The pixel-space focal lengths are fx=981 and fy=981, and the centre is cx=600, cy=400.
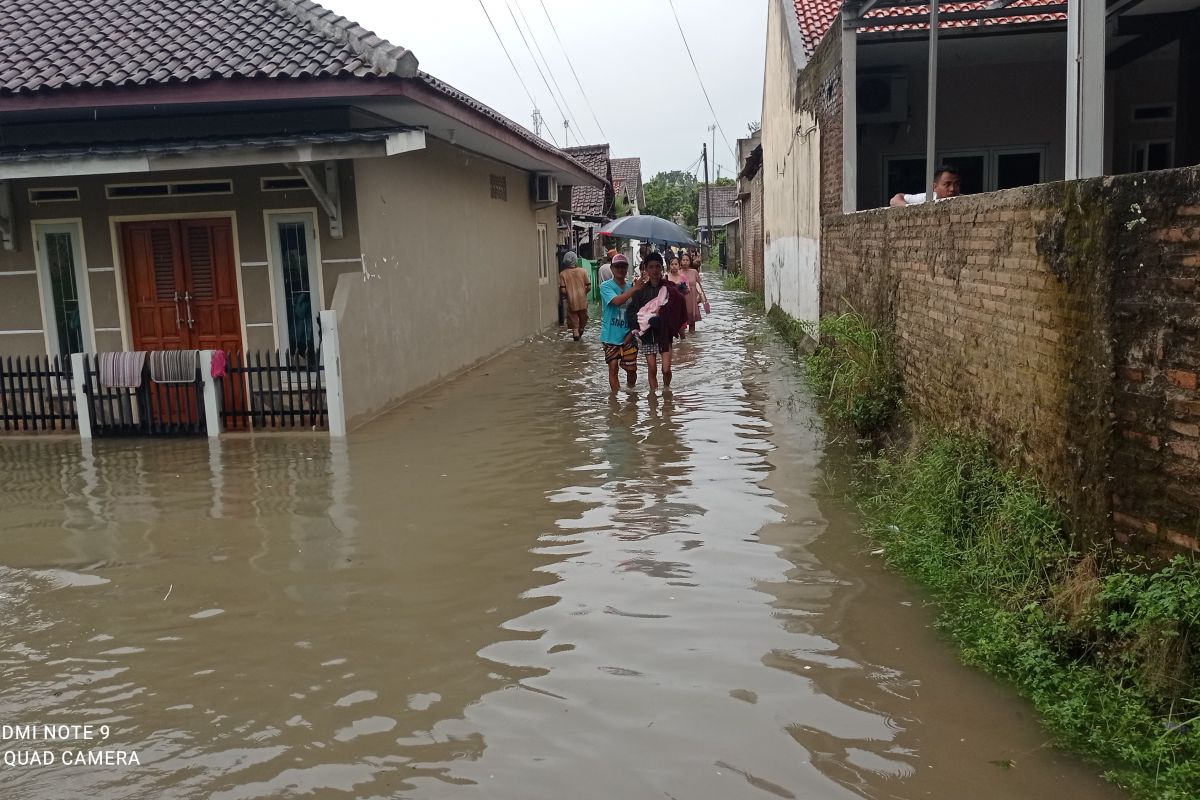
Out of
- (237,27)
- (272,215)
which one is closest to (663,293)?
(272,215)

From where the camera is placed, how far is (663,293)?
11.5 m

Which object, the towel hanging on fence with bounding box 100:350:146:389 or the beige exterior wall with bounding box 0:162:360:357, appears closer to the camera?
the towel hanging on fence with bounding box 100:350:146:389

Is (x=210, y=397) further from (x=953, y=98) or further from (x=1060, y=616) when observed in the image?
(x=953, y=98)

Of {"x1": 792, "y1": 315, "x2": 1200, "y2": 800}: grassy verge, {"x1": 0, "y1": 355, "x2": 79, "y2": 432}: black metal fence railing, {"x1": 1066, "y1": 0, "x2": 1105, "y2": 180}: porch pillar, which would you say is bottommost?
{"x1": 792, "y1": 315, "x2": 1200, "y2": 800}: grassy verge

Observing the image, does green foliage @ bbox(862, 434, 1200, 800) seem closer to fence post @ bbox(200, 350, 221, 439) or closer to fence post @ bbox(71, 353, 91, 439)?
fence post @ bbox(200, 350, 221, 439)

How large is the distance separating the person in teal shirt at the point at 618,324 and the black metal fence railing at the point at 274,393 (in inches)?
136

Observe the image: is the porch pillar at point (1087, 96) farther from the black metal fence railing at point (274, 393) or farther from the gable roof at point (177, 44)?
the black metal fence railing at point (274, 393)

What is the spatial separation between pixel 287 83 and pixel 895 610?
7728 millimetres

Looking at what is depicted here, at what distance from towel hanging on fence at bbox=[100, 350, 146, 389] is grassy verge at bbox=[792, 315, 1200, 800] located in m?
7.46

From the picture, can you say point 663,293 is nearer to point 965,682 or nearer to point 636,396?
point 636,396

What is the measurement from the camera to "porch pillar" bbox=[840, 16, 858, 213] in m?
11.3

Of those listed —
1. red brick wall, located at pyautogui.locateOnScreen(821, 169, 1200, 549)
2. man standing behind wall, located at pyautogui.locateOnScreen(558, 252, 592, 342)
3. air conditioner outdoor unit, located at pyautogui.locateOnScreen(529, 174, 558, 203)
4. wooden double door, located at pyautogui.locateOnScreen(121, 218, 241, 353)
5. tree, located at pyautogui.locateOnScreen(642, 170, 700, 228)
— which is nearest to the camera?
red brick wall, located at pyautogui.locateOnScreen(821, 169, 1200, 549)

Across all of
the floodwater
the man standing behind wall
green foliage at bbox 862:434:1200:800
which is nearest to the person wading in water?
the floodwater

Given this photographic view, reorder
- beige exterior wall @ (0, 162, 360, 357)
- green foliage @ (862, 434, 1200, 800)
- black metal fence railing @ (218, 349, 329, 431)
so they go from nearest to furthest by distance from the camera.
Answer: green foliage @ (862, 434, 1200, 800), black metal fence railing @ (218, 349, 329, 431), beige exterior wall @ (0, 162, 360, 357)
